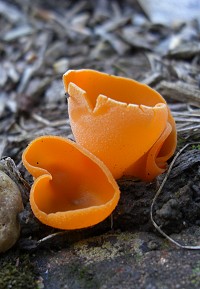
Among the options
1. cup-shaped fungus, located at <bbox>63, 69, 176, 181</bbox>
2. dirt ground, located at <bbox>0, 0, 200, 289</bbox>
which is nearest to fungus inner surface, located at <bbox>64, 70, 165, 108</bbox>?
cup-shaped fungus, located at <bbox>63, 69, 176, 181</bbox>

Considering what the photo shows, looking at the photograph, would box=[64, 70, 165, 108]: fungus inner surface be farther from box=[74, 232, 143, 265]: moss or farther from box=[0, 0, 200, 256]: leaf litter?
box=[74, 232, 143, 265]: moss

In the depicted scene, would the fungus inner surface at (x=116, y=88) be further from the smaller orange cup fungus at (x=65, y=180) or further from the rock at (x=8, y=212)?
the rock at (x=8, y=212)

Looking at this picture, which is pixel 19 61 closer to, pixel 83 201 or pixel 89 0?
pixel 89 0

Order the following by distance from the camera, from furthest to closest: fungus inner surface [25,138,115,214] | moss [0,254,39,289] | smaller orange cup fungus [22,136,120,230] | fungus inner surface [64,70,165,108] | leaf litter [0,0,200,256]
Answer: leaf litter [0,0,200,256] → fungus inner surface [64,70,165,108] → fungus inner surface [25,138,115,214] → smaller orange cup fungus [22,136,120,230] → moss [0,254,39,289]

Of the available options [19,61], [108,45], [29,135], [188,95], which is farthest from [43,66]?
[188,95]

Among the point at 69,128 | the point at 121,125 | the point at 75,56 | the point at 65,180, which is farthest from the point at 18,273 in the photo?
the point at 75,56

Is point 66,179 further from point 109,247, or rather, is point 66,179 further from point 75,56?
point 75,56
